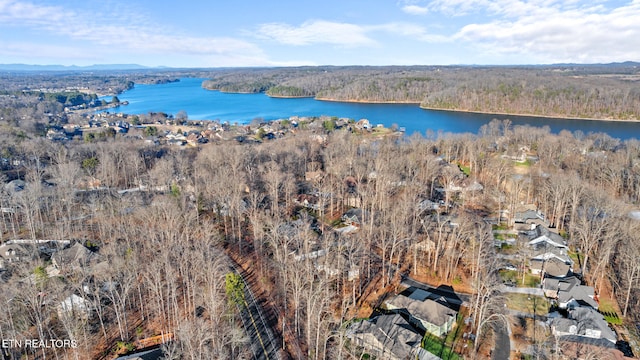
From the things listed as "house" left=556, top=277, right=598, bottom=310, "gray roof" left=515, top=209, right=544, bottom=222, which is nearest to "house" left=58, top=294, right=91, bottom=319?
"house" left=556, top=277, right=598, bottom=310

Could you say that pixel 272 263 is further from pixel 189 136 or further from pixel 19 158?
pixel 189 136

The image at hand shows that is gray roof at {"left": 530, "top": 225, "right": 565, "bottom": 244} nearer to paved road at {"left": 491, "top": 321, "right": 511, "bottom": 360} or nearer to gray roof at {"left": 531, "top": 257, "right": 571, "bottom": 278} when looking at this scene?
gray roof at {"left": 531, "top": 257, "right": 571, "bottom": 278}

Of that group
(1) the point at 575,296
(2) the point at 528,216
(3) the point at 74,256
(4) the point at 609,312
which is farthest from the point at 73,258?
(2) the point at 528,216

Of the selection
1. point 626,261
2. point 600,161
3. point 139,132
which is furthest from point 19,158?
point 600,161

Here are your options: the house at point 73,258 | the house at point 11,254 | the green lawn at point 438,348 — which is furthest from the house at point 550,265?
the house at point 11,254

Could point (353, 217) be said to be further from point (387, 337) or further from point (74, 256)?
point (74, 256)

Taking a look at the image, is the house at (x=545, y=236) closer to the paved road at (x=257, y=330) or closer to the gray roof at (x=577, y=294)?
the gray roof at (x=577, y=294)
